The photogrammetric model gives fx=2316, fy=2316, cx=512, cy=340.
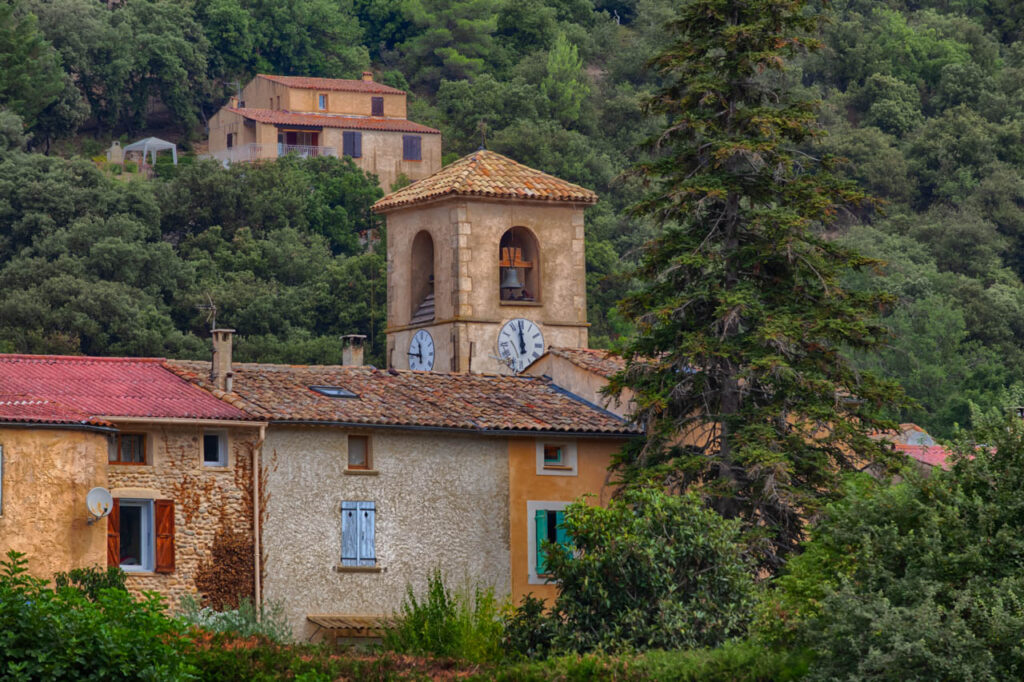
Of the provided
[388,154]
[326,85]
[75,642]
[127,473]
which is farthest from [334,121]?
[75,642]

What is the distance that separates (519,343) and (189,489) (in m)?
11.6

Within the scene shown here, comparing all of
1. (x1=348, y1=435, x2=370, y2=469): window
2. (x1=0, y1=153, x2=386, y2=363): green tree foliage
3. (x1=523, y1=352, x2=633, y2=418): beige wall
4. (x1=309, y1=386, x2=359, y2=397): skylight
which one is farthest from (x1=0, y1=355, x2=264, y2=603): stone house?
(x1=0, y1=153, x2=386, y2=363): green tree foliage

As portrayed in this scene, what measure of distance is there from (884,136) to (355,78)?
104 feet

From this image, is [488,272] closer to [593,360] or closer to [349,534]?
[593,360]

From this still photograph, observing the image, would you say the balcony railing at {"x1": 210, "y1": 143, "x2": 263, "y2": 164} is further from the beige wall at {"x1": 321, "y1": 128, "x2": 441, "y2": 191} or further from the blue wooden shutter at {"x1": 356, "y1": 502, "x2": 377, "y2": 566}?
the blue wooden shutter at {"x1": 356, "y1": 502, "x2": 377, "y2": 566}

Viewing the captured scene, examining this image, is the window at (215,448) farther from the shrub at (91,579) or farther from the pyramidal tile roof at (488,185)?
the pyramidal tile roof at (488,185)

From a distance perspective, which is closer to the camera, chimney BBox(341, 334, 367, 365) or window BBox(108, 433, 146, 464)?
window BBox(108, 433, 146, 464)

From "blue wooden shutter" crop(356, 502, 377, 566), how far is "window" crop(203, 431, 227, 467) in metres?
2.72

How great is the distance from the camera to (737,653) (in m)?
30.1

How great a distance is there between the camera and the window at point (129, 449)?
37969mm

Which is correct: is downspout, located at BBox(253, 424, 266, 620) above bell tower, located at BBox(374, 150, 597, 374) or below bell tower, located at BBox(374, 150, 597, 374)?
below

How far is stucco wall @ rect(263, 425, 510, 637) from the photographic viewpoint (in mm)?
39250

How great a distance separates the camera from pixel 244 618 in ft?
117

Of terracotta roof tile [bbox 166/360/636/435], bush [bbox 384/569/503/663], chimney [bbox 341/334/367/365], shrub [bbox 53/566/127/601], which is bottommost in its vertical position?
bush [bbox 384/569/503/663]
